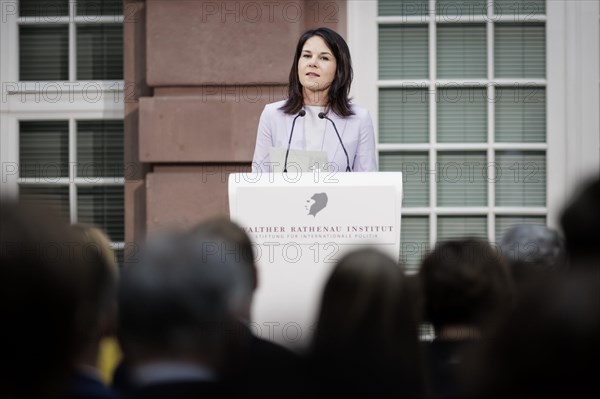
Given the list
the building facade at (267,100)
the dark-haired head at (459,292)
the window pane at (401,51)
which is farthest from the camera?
the window pane at (401,51)

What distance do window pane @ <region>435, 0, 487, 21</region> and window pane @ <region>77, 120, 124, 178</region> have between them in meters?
1.93

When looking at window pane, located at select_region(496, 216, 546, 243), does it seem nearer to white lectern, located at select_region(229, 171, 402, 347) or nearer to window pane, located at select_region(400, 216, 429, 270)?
window pane, located at select_region(400, 216, 429, 270)

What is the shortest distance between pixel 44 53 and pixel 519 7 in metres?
2.75

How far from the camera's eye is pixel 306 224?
3.52m

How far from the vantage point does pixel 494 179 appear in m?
5.93

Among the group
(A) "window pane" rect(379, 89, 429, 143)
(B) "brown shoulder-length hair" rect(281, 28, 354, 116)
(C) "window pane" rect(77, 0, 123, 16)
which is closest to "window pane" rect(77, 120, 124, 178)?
(C) "window pane" rect(77, 0, 123, 16)

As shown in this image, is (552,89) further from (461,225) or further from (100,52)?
(100,52)

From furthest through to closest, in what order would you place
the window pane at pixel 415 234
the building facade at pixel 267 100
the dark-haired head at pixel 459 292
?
the window pane at pixel 415 234 → the building facade at pixel 267 100 → the dark-haired head at pixel 459 292

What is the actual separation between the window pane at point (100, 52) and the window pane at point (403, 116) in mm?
1528

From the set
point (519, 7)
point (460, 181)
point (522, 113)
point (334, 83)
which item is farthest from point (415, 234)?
point (334, 83)

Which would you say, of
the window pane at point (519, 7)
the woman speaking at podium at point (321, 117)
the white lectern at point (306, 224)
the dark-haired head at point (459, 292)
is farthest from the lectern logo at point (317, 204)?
the window pane at point (519, 7)

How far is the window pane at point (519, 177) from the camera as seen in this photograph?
5930mm

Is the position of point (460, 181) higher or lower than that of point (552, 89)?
lower

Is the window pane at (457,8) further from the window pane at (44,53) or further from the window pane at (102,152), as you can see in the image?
the window pane at (44,53)
